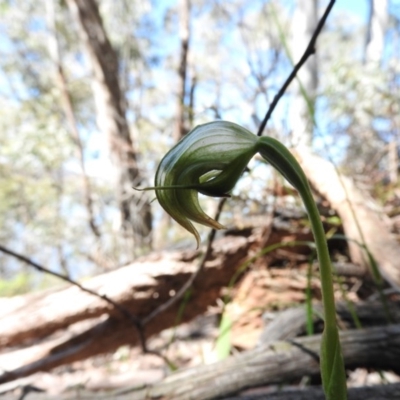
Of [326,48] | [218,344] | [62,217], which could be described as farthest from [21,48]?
[326,48]

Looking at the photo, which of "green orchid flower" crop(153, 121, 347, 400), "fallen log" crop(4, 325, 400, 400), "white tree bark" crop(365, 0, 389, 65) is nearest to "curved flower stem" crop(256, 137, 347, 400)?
"green orchid flower" crop(153, 121, 347, 400)

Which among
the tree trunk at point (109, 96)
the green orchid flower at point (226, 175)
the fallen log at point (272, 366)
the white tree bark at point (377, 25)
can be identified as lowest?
the fallen log at point (272, 366)

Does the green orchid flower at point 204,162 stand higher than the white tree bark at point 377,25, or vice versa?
the white tree bark at point 377,25

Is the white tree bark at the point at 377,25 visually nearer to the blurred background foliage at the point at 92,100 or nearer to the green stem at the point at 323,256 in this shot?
the blurred background foliage at the point at 92,100

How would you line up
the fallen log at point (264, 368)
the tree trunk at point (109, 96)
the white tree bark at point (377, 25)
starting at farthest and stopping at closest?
1. the white tree bark at point (377, 25)
2. the tree trunk at point (109, 96)
3. the fallen log at point (264, 368)

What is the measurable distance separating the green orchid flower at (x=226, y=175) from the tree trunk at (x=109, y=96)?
2.82 metres

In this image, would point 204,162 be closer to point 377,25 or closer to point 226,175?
point 226,175

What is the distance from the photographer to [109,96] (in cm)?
360

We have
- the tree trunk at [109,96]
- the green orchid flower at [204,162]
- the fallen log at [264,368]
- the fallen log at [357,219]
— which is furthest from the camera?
the tree trunk at [109,96]

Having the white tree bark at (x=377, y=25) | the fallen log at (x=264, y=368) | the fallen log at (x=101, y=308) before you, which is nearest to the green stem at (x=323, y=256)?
the fallen log at (x=264, y=368)

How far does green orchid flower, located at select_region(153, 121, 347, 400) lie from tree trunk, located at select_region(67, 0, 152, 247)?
282 centimetres

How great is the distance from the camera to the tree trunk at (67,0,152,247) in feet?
10.6

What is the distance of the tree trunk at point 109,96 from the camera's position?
3.24 metres

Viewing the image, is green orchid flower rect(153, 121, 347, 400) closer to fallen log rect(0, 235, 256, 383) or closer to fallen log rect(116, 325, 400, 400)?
fallen log rect(116, 325, 400, 400)
